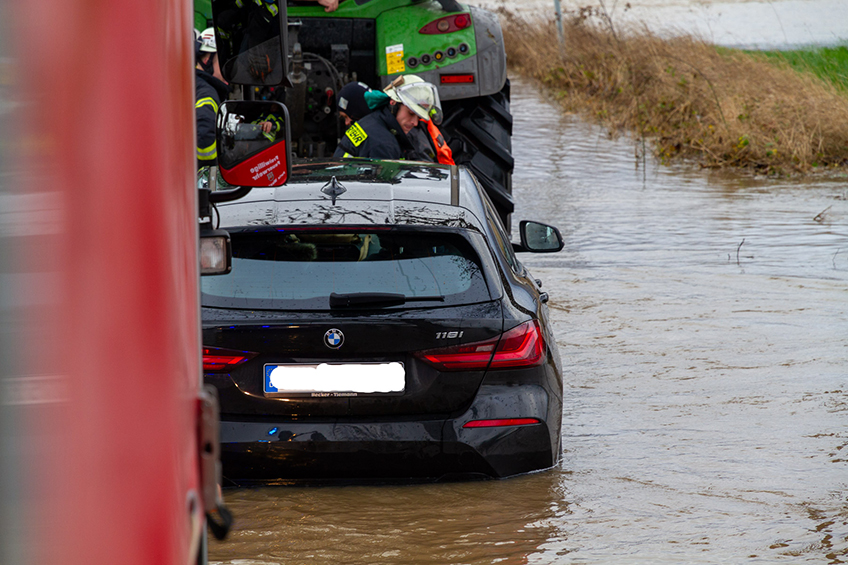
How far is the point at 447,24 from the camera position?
28.4 ft

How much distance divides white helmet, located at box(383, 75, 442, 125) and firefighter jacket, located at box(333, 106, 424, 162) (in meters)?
0.13

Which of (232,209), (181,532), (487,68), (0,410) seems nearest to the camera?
(0,410)

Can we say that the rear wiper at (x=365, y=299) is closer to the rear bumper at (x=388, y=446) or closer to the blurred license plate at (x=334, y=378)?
the blurred license plate at (x=334, y=378)

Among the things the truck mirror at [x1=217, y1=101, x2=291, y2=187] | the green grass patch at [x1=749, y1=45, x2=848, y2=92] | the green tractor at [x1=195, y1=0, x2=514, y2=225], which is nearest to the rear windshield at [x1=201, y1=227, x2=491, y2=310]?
the truck mirror at [x1=217, y1=101, x2=291, y2=187]

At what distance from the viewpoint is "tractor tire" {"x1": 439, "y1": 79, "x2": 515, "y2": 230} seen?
28.5 feet

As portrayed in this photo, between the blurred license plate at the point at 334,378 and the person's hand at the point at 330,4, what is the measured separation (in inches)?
213

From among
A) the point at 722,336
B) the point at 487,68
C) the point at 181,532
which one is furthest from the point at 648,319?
the point at 181,532

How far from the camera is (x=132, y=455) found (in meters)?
1.14

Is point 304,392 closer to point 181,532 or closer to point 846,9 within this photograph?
point 181,532

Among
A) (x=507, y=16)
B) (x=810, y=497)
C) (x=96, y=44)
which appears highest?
(x=507, y=16)

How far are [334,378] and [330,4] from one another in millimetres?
5480

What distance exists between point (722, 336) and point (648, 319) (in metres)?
0.62

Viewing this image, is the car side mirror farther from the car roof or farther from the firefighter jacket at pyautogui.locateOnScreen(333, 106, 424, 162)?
the firefighter jacket at pyautogui.locateOnScreen(333, 106, 424, 162)

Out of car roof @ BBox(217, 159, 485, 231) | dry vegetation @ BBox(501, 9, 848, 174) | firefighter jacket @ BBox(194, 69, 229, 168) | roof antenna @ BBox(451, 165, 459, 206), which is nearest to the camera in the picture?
car roof @ BBox(217, 159, 485, 231)
